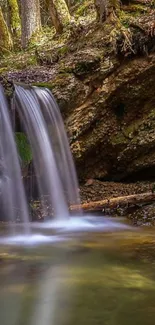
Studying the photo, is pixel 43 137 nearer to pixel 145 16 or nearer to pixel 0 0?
pixel 145 16

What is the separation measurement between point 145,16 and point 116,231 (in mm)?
4308

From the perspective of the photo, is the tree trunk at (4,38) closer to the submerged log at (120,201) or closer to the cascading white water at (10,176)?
the cascading white water at (10,176)

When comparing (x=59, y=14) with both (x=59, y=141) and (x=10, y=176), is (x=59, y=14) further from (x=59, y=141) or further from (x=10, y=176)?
(x=10, y=176)

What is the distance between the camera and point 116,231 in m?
5.25

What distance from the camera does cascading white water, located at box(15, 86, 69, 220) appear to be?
6426 mm

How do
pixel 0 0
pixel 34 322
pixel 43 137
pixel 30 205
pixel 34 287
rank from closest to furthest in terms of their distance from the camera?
pixel 34 322 → pixel 34 287 → pixel 30 205 → pixel 43 137 → pixel 0 0

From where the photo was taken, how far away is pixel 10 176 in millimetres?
6055

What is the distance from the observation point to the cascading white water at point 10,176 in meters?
5.98

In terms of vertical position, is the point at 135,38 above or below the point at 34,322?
above

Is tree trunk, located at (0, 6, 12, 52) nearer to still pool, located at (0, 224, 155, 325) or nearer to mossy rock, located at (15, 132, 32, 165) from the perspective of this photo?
mossy rock, located at (15, 132, 32, 165)

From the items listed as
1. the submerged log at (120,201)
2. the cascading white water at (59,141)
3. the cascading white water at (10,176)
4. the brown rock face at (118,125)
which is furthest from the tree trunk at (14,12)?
the submerged log at (120,201)

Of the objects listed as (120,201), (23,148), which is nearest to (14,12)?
(23,148)

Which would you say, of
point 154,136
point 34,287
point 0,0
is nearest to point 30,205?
point 154,136

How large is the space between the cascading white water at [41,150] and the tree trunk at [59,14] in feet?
16.9
